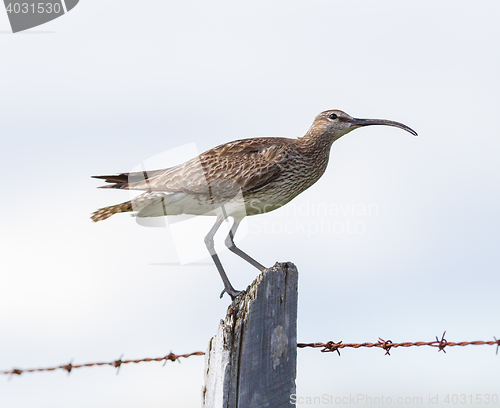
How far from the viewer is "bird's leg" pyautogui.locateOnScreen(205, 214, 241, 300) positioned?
6820 millimetres

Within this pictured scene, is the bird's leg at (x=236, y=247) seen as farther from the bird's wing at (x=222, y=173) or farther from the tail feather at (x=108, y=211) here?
the tail feather at (x=108, y=211)

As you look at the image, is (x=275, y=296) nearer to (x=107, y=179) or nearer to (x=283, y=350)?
(x=283, y=350)

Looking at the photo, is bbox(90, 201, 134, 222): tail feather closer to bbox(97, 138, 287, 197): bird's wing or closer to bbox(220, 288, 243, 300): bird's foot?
bbox(97, 138, 287, 197): bird's wing

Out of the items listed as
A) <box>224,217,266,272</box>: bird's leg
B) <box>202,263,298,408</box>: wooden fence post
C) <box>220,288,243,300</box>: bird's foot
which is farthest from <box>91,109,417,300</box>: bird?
<box>202,263,298,408</box>: wooden fence post

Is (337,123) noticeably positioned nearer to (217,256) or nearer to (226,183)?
(226,183)

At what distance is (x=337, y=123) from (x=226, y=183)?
197 cm

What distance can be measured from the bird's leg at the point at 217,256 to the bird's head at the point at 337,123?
1.88 meters

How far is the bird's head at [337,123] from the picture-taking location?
343 inches

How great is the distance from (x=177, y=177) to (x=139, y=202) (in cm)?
56

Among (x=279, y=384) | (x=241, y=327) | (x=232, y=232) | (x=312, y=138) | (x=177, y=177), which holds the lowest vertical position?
(x=279, y=384)

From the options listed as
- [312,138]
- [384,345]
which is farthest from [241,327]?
[312,138]

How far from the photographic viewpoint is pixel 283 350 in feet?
13.6

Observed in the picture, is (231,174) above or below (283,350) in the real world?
above

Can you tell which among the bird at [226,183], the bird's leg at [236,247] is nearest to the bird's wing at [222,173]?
the bird at [226,183]
